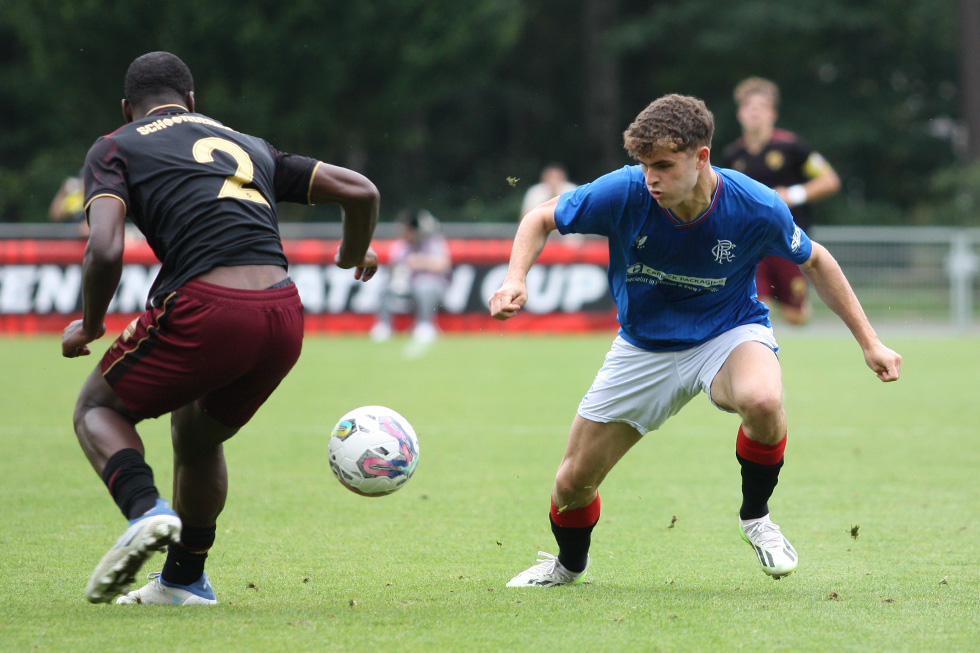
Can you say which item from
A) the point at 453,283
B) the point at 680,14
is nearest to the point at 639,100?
the point at 680,14

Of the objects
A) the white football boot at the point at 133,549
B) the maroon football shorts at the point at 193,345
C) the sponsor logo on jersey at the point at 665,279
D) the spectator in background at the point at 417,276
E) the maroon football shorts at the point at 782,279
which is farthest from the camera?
the spectator in background at the point at 417,276

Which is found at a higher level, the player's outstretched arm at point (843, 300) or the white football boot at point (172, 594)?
the player's outstretched arm at point (843, 300)

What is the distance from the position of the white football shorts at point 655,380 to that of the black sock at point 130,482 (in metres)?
1.79

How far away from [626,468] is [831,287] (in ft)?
10.5

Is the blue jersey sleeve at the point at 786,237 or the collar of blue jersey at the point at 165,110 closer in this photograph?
the collar of blue jersey at the point at 165,110

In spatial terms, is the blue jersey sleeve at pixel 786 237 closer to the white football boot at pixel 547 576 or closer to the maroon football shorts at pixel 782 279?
the white football boot at pixel 547 576

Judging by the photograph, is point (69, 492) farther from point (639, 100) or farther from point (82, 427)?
point (639, 100)

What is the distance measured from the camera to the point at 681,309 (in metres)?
4.80

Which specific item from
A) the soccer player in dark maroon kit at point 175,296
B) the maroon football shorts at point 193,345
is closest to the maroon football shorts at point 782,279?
the soccer player in dark maroon kit at point 175,296

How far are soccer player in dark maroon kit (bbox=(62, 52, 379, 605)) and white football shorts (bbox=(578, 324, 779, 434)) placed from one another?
1327 millimetres

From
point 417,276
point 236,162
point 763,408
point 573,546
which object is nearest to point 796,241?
point 763,408

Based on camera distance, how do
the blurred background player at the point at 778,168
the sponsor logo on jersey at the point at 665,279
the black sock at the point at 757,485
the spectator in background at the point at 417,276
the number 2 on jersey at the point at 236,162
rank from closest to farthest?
1. the number 2 on jersey at the point at 236,162
2. the sponsor logo on jersey at the point at 665,279
3. the black sock at the point at 757,485
4. the blurred background player at the point at 778,168
5. the spectator in background at the point at 417,276

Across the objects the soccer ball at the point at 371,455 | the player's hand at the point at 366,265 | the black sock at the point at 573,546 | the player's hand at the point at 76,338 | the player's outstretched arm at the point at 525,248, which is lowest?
the black sock at the point at 573,546

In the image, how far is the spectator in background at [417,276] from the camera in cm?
1744
